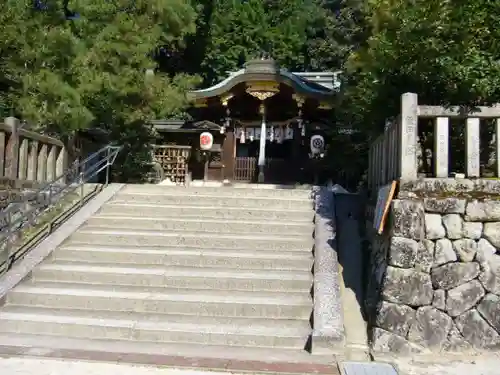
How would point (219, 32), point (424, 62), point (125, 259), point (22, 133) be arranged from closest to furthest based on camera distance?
point (424, 62)
point (125, 259)
point (22, 133)
point (219, 32)

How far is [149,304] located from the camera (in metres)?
6.18

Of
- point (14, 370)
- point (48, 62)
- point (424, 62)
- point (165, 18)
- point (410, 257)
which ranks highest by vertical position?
point (165, 18)

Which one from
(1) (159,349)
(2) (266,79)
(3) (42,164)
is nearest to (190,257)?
(1) (159,349)

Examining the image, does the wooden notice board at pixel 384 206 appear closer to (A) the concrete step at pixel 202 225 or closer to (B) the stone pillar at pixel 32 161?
(A) the concrete step at pixel 202 225

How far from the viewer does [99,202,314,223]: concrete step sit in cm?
853

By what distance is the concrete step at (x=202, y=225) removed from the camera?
8.03 m

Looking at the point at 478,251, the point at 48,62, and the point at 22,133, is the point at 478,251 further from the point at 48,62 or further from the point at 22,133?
the point at 48,62

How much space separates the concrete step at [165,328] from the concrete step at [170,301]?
12 cm

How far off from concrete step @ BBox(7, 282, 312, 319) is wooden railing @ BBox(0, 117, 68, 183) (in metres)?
2.86

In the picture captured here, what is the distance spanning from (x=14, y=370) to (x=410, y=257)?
4040 mm

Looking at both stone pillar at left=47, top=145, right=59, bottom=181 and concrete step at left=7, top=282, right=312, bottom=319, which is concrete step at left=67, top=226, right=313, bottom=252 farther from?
stone pillar at left=47, top=145, right=59, bottom=181

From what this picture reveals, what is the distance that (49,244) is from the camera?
7.50 meters

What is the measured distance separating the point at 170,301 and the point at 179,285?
0.46 meters

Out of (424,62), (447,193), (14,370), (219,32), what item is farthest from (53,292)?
(219,32)
